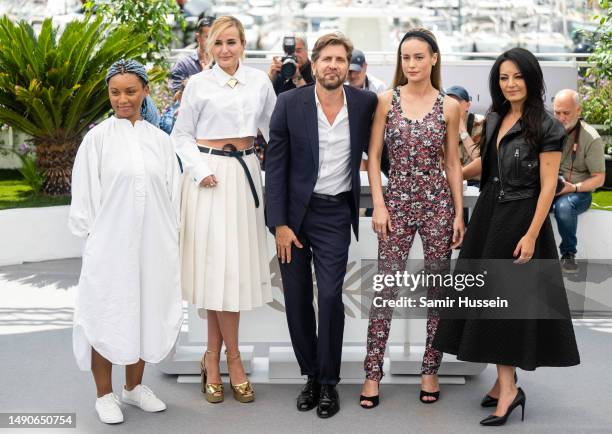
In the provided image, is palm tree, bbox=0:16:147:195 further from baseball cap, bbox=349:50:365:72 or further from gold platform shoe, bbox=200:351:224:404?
gold platform shoe, bbox=200:351:224:404

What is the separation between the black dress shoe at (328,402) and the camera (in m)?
4.28

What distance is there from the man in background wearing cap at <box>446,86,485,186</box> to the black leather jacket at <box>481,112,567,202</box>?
1.35 meters

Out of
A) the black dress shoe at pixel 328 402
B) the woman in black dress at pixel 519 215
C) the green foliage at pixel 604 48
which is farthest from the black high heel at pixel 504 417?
the green foliage at pixel 604 48

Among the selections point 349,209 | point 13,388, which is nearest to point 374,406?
point 349,209

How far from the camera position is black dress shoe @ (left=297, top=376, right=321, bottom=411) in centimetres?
438

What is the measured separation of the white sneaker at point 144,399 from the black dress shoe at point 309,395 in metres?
0.64

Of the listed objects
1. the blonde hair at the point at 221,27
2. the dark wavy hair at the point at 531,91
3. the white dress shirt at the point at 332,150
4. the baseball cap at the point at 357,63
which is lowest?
the white dress shirt at the point at 332,150

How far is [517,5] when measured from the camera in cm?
1997

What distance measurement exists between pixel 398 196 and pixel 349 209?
237 mm

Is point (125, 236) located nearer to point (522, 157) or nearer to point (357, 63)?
point (522, 157)

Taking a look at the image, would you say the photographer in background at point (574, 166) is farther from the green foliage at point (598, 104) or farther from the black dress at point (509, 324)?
the green foliage at point (598, 104)

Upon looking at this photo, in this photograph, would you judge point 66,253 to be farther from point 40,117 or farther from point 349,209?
point 349,209

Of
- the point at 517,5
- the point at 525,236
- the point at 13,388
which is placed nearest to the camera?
the point at 525,236

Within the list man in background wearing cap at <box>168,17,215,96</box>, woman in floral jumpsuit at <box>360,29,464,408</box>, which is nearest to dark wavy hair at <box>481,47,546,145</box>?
woman in floral jumpsuit at <box>360,29,464,408</box>
